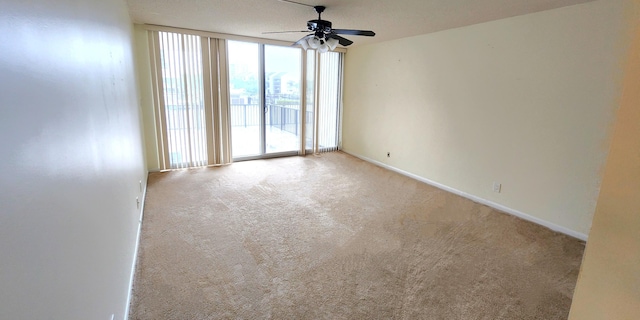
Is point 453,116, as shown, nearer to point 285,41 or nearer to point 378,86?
point 378,86

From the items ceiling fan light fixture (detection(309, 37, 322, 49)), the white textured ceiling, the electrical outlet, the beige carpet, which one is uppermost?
the white textured ceiling

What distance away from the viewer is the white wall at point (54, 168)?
2.18 feet

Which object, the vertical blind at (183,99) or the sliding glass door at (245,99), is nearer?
the vertical blind at (183,99)

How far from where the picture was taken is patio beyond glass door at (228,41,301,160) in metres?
5.39

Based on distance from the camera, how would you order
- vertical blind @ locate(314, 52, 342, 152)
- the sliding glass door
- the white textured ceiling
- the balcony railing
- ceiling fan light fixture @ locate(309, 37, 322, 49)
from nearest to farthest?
the white textured ceiling
ceiling fan light fixture @ locate(309, 37, 322, 49)
the sliding glass door
the balcony railing
vertical blind @ locate(314, 52, 342, 152)

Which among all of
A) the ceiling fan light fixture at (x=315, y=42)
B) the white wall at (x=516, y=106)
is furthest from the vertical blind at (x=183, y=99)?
the white wall at (x=516, y=106)

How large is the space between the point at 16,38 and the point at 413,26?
4.09 meters

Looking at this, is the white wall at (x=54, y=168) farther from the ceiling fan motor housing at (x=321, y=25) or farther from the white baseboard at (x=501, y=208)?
the white baseboard at (x=501, y=208)

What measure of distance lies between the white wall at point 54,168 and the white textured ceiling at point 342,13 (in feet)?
6.14

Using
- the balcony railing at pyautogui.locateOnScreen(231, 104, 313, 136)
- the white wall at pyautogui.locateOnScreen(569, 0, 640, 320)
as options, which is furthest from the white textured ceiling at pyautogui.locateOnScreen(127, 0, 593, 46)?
the white wall at pyautogui.locateOnScreen(569, 0, 640, 320)

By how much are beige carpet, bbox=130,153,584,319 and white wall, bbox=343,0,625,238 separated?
44 cm

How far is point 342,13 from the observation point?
344cm

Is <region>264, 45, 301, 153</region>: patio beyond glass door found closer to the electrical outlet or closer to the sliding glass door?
the sliding glass door

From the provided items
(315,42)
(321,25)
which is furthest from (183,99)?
(321,25)
